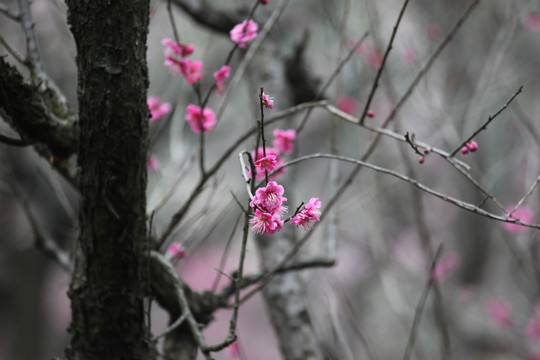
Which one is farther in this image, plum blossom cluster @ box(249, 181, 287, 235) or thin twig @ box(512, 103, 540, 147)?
thin twig @ box(512, 103, 540, 147)

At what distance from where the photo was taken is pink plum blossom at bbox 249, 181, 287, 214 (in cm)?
108

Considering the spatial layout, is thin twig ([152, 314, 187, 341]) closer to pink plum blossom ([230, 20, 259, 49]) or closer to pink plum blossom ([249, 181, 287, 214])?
pink plum blossom ([249, 181, 287, 214])

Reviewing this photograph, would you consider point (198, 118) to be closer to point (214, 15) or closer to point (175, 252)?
point (175, 252)

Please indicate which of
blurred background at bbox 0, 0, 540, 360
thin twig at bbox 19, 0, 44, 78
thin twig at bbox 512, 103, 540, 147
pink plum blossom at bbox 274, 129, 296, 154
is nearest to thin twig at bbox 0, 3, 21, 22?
thin twig at bbox 19, 0, 44, 78

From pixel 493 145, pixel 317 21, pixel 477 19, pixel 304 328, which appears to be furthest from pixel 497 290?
pixel 304 328

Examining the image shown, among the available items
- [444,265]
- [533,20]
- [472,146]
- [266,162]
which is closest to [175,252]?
[266,162]

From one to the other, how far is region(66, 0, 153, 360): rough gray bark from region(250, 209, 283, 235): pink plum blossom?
1.28ft

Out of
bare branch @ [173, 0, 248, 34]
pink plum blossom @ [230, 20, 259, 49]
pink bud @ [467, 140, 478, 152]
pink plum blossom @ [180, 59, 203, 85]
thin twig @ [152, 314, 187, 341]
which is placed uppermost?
bare branch @ [173, 0, 248, 34]

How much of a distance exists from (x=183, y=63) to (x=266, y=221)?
868 mm

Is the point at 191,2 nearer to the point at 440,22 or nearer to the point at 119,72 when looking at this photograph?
the point at 119,72

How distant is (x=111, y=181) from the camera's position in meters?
1.29

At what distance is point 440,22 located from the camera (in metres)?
4.18

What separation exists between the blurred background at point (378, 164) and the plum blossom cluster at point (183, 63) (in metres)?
0.23

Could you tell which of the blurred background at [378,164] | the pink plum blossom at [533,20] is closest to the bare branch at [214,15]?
the blurred background at [378,164]
